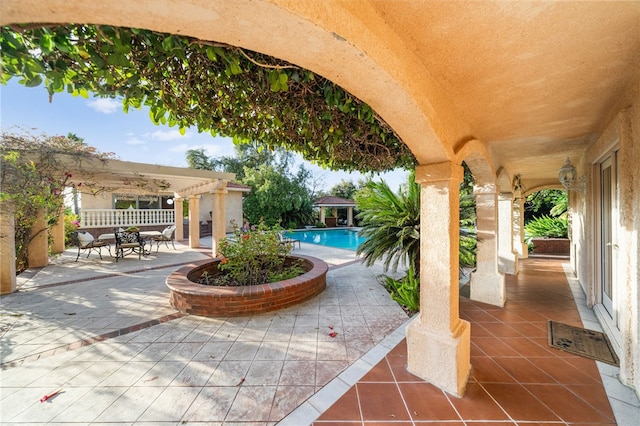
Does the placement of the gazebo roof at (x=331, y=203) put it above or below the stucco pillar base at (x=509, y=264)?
above

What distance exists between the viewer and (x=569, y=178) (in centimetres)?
420

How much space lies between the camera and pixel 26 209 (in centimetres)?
540

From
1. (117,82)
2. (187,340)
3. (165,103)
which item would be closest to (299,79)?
(165,103)

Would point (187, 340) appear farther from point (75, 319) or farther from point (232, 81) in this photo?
point (232, 81)

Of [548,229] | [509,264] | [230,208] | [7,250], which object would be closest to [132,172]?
[7,250]

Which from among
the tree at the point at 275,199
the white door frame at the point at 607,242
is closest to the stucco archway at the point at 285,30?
the white door frame at the point at 607,242

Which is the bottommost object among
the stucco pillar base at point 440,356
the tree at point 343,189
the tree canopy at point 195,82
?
the stucco pillar base at point 440,356

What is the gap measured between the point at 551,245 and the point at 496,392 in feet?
31.0

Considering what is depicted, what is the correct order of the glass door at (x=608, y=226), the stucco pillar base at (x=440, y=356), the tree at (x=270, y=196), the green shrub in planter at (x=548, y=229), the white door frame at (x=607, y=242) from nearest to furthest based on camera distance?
the stucco pillar base at (x=440, y=356)
the white door frame at (x=607, y=242)
the glass door at (x=608, y=226)
the green shrub in planter at (x=548, y=229)
the tree at (x=270, y=196)

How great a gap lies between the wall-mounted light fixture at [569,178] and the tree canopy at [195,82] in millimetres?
3238

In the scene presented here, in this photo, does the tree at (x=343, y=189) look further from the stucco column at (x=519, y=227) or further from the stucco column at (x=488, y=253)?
the stucco column at (x=488, y=253)

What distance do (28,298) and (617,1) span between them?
8157mm

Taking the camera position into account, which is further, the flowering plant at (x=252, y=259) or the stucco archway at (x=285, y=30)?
the flowering plant at (x=252, y=259)

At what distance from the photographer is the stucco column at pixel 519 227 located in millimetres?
7832
